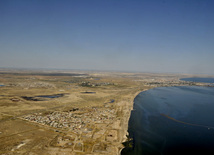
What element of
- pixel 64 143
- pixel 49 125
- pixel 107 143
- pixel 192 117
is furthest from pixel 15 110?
pixel 192 117

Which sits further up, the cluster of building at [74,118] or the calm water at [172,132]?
the cluster of building at [74,118]

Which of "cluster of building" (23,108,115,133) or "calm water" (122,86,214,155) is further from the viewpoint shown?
"cluster of building" (23,108,115,133)

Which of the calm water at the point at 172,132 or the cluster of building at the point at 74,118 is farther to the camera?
the cluster of building at the point at 74,118

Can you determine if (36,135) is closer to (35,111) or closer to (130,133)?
(35,111)

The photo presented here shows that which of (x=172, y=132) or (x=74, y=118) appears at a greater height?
(x=74, y=118)

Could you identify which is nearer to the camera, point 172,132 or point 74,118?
point 172,132

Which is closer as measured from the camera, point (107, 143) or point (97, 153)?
point (97, 153)

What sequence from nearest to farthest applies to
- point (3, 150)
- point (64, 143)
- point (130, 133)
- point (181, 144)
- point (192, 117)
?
1. point (3, 150)
2. point (64, 143)
3. point (181, 144)
4. point (130, 133)
5. point (192, 117)

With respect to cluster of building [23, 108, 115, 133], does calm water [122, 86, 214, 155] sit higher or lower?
lower
